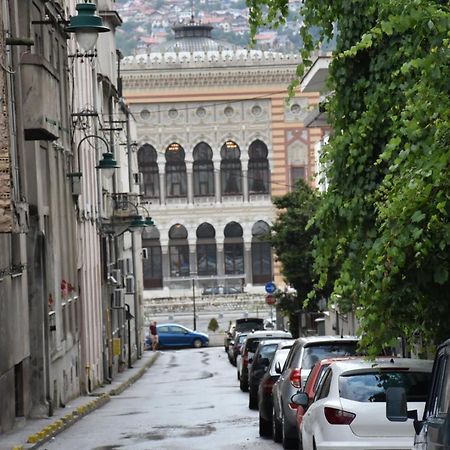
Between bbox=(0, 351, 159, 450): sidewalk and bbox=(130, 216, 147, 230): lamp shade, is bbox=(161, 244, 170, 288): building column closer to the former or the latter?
bbox=(130, 216, 147, 230): lamp shade

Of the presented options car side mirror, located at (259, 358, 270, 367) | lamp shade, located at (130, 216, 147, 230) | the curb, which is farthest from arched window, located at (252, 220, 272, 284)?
car side mirror, located at (259, 358, 270, 367)

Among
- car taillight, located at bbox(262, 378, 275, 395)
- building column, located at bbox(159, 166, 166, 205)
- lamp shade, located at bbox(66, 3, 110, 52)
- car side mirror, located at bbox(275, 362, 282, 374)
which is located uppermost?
building column, located at bbox(159, 166, 166, 205)

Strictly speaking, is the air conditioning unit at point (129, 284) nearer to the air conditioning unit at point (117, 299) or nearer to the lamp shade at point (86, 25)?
the air conditioning unit at point (117, 299)

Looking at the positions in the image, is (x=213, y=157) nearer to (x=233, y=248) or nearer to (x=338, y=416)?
(x=233, y=248)

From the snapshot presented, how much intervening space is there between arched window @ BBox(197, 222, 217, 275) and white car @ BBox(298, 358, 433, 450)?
325 feet

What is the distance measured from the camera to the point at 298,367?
22484 millimetres

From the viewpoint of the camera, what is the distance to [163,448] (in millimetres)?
23531

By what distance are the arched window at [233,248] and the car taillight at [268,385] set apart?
8895 cm

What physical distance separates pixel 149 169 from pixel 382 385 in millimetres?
100400

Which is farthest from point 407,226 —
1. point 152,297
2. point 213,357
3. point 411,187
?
point 152,297

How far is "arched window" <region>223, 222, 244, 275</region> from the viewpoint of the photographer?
379 feet

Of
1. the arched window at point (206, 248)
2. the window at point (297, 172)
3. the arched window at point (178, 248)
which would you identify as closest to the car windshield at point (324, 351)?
the window at point (297, 172)

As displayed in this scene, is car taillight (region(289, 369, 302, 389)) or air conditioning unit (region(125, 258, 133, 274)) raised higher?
air conditioning unit (region(125, 258, 133, 274))

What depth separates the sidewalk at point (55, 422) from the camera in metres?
25.4
